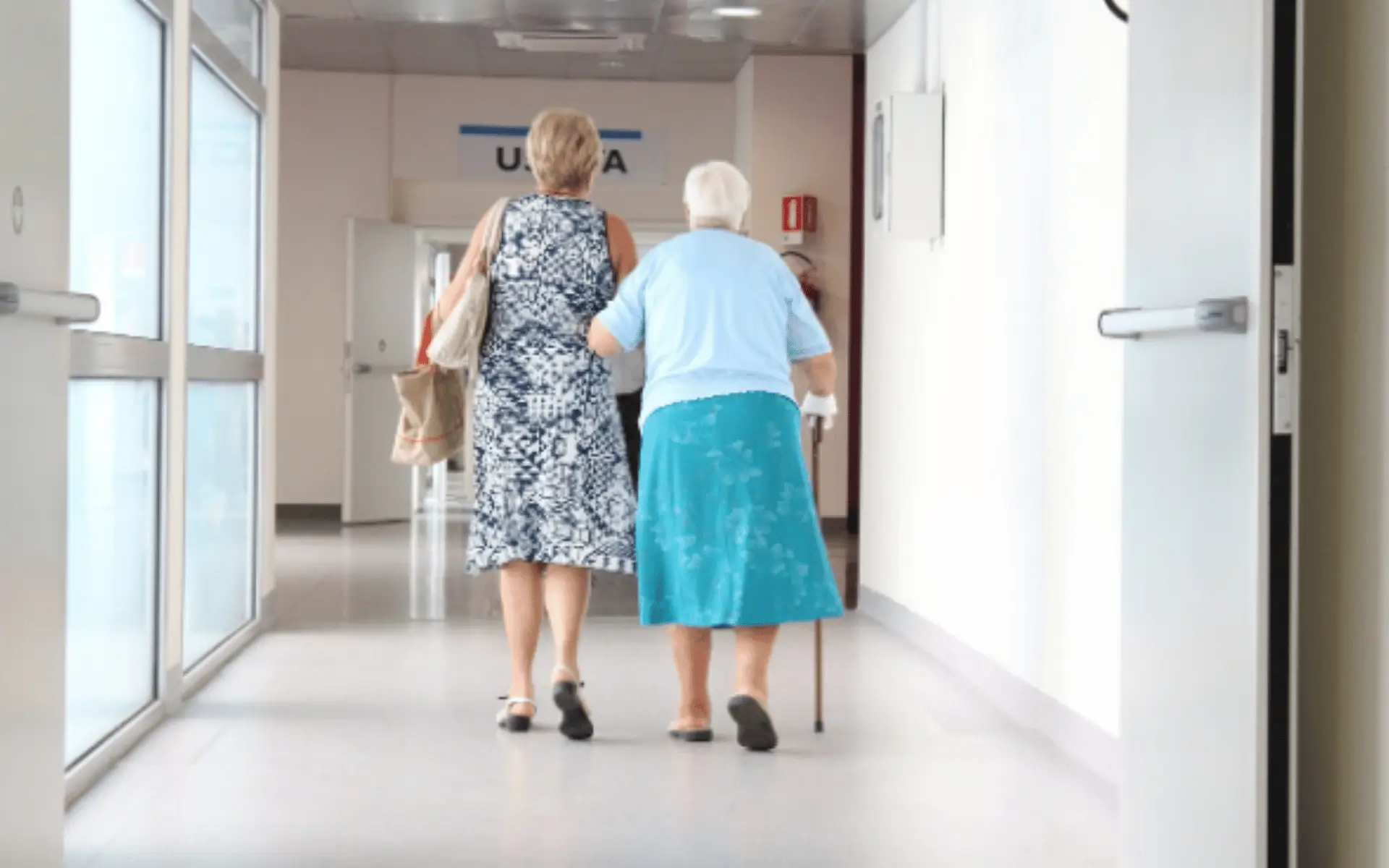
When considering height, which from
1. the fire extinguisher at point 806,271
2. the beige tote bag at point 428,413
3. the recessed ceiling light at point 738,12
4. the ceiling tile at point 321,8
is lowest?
the beige tote bag at point 428,413

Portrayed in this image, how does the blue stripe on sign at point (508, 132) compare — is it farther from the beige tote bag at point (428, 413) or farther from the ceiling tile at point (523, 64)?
the beige tote bag at point (428, 413)

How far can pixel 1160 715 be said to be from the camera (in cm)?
273

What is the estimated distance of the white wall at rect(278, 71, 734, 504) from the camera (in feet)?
42.7

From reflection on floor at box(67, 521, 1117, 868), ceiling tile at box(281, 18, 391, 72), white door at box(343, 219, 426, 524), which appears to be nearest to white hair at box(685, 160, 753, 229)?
reflection on floor at box(67, 521, 1117, 868)

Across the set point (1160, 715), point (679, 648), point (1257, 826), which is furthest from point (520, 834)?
point (1257, 826)

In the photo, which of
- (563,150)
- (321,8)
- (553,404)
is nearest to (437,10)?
(321,8)

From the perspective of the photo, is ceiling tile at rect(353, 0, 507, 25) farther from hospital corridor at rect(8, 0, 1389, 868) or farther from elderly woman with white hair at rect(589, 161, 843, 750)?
elderly woman with white hair at rect(589, 161, 843, 750)

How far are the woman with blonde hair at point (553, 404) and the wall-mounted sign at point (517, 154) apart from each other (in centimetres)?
825

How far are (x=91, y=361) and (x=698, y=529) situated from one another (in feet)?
4.99

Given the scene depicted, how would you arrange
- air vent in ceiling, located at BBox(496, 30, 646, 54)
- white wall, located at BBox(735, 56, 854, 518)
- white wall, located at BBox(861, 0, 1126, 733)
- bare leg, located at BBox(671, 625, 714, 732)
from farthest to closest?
white wall, located at BBox(735, 56, 854, 518)
air vent in ceiling, located at BBox(496, 30, 646, 54)
bare leg, located at BBox(671, 625, 714, 732)
white wall, located at BBox(861, 0, 1126, 733)

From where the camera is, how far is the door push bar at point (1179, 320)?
8.00 feet

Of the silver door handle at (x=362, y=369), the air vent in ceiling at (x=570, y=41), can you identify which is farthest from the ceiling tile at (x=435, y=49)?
the silver door handle at (x=362, y=369)

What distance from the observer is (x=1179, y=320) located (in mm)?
2588

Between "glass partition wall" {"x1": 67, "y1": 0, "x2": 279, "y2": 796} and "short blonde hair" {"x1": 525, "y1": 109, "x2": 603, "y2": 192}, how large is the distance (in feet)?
3.48
